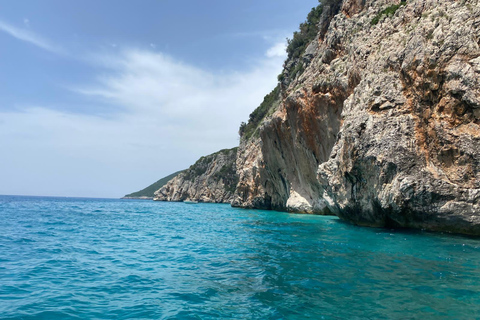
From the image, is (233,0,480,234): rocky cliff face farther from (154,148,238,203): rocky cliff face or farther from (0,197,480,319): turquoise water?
(154,148,238,203): rocky cliff face

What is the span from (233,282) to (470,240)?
12.6 meters

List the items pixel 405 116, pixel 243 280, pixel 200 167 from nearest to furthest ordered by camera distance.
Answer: pixel 243 280, pixel 405 116, pixel 200 167

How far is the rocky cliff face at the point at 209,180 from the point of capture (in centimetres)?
9894

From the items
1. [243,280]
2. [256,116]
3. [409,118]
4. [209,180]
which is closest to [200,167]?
[209,180]

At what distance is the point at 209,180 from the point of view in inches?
4107

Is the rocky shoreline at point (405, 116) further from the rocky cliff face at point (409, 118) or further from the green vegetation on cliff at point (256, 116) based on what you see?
the green vegetation on cliff at point (256, 116)

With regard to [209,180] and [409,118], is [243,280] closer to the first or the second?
[409,118]

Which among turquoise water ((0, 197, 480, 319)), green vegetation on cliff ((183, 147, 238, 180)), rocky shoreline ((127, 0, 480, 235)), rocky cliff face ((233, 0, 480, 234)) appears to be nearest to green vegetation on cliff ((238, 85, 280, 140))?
green vegetation on cliff ((183, 147, 238, 180))

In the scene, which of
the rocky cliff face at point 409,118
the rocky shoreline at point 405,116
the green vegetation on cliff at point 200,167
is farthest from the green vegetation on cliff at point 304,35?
the green vegetation on cliff at point 200,167

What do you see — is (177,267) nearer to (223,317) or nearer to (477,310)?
(223,317)

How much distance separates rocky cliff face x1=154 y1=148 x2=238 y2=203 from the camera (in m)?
98.9

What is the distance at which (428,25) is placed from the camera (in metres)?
18.8

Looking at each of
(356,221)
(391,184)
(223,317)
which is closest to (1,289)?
(223,317)

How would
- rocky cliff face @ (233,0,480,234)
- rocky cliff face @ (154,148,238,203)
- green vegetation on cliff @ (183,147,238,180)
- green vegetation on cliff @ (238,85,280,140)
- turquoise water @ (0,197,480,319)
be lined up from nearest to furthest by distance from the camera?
turquoise water @ (0,197,480,319) → rocky cliff face @ (233,0,480,234) → green vegetation on cliff @ (238,85,280,140) → rocky cliff face @ (154,148,238,203) → green vegetation on cliff @ (183,147,238,180)
